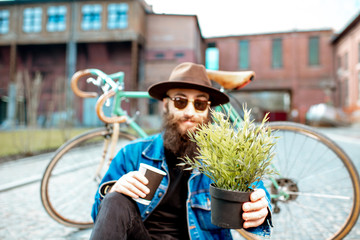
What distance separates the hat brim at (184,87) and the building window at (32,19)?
2870cm

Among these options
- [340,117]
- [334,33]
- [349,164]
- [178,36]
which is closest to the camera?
[349,164]

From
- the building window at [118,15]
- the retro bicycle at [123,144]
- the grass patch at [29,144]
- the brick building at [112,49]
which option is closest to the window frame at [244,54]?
the brick building at [112,49]

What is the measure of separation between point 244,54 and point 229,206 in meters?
32.6

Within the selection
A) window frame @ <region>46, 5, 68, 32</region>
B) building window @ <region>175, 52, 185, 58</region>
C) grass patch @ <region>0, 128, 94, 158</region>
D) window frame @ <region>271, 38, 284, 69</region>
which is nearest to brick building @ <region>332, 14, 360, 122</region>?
window frame @ <region>271, 38, 284, 69</region>

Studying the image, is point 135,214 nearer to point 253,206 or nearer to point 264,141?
point 253,206

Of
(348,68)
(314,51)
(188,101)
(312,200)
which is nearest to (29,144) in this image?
(312,200)

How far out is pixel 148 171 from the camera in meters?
1.33

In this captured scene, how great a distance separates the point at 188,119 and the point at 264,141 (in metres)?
0.86

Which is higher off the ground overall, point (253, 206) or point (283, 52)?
point (283, 52)

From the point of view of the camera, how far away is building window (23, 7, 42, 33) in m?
26.5

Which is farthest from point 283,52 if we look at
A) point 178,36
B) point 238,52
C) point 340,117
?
point 178,36

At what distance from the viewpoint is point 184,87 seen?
2.02 meters

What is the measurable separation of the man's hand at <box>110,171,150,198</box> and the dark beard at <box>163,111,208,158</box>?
0.54m

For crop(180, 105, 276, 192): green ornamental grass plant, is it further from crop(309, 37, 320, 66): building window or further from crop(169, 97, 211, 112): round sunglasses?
crop(309, 37, 320, 66): building window
